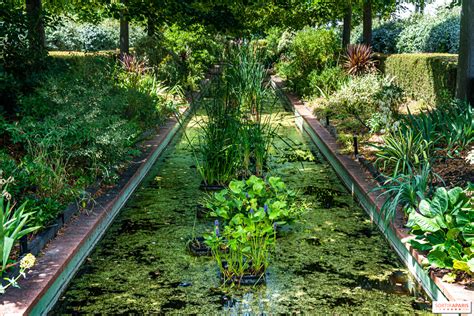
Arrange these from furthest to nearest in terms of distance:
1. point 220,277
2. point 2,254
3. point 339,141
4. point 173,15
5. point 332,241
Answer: point 173,15, point 339,141, point 332,241, point 220,277, point 2,254

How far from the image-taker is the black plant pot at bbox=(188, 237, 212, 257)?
5.50 m

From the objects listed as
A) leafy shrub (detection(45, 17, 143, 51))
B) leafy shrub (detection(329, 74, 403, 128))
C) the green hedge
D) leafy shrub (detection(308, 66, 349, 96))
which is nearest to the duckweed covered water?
leafy shrub (detection(329, 74, 403, 128))

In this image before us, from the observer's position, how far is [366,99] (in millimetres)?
12273

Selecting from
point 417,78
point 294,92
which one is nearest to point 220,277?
point 417,78

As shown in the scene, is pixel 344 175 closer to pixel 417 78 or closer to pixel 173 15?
pixel 173 15

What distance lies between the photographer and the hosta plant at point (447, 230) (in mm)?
4469

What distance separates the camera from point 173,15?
1065 cm

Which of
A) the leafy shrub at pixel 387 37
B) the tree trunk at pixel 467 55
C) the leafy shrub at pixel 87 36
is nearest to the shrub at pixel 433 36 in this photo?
the leafy shrub at pixel 387 37

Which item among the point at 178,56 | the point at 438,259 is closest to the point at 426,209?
the point at 438,259

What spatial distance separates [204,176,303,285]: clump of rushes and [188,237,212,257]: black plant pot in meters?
0.13

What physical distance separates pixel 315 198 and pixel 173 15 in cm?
477

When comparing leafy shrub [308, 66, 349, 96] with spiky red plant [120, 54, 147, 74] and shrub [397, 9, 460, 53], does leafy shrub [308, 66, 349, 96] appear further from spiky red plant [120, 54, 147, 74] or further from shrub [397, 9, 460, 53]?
spiky red plant [120, 54, 147, 74]

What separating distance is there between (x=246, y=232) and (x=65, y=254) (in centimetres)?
147

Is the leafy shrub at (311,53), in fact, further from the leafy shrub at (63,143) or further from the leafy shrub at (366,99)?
the leafy shrub at (63,143)
